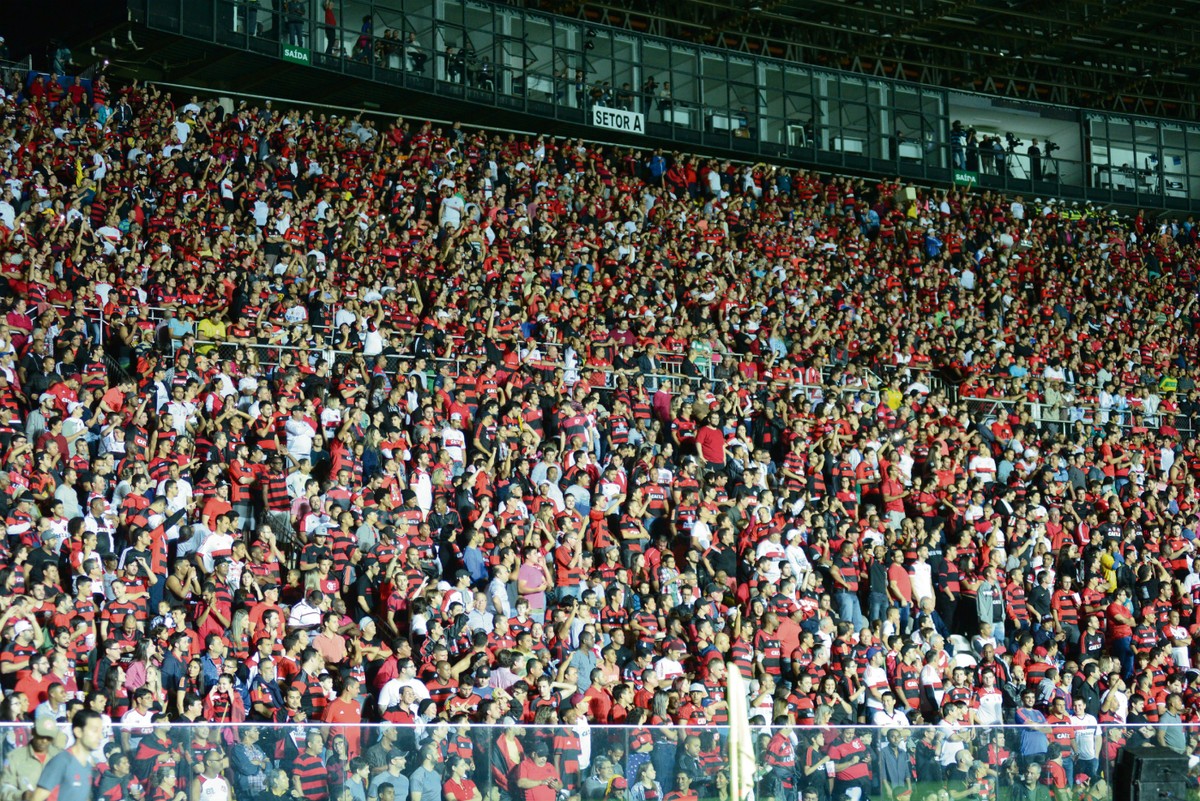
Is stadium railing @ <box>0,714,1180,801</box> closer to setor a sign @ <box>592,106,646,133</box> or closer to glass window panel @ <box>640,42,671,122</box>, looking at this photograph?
setor a sign @ <box>592,106,646,133</box>

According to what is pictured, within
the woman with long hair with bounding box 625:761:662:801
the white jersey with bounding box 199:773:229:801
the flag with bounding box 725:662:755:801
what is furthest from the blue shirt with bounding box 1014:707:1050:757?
the white jersey with bounding box 199:773:229:801

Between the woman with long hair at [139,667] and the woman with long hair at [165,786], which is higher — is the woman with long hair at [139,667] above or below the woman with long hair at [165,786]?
above

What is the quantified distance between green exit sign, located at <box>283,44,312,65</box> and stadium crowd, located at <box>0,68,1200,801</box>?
3.57ft

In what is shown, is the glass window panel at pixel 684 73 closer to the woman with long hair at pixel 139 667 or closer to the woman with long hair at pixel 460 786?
the woman with long hair at pixel 139 667

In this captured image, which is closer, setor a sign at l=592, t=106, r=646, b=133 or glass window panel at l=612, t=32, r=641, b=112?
setor a sign at l=592, t=106, r=646, b=133

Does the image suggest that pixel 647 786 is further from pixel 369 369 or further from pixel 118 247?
pixel 118 247

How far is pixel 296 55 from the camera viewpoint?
944 inches

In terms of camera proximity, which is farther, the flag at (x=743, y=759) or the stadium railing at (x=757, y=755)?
the stadium railing at (x=757, y=755)

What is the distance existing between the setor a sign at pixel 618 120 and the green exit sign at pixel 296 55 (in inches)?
221

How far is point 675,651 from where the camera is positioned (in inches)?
585

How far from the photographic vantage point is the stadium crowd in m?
11.2

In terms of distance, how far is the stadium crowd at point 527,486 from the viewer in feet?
36.8

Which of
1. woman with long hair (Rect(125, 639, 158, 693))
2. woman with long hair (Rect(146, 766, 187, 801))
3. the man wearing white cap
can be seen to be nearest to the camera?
the man wearing white cap

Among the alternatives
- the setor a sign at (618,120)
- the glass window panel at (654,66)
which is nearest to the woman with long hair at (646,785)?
the setor a sign at (618,120)
